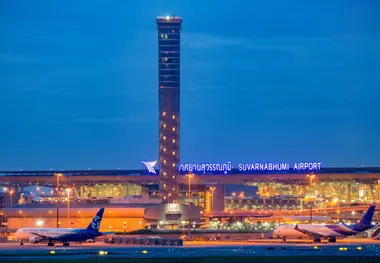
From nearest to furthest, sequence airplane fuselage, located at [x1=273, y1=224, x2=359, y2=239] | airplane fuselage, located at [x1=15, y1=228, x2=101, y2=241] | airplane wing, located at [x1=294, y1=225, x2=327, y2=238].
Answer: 1. airplane fuselage, located at [x1=15, y1=228, x2=101, y2=241]
2. airplane fuselage, located at [x1=273, y1=224, x2=359, y2=239]
3. airplane wing, located at [x1=294, y1=225, x2=327, y2=238]

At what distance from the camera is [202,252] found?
414 ft

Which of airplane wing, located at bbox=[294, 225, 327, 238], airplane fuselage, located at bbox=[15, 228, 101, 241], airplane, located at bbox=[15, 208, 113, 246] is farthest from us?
airplane wing, located at bbox=[294, 225, 327, 238]

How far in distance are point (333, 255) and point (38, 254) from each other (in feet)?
122

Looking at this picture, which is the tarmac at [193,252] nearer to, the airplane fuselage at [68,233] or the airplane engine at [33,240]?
the airplane fuselage at [68,233]

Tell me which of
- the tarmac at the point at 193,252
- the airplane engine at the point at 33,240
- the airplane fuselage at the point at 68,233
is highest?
the airplane fuselage at the point at 68,233

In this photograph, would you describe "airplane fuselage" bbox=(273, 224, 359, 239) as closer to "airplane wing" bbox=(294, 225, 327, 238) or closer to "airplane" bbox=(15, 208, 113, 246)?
"airplane wing" bbox=(294, 225, 327, 238)

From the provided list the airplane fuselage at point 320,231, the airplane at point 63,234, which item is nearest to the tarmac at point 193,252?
the airplane at point 63,234

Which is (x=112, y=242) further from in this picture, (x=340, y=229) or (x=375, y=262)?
(x=375, y=262)

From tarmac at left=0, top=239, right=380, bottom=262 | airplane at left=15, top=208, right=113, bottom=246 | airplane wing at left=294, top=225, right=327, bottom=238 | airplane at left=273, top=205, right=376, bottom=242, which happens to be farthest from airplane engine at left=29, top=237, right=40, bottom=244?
airplane wing at left=294, top=225, right=327, bottom=238

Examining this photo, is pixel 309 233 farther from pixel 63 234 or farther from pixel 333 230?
pixel 63 234

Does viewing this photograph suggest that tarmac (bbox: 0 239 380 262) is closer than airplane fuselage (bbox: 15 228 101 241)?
Yes

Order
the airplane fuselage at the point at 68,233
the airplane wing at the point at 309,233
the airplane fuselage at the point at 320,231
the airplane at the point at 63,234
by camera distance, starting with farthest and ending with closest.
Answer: the airplane wing at the point at 309,233
the airplane fuselage at the point at 320,231
the airplane at the point at 63,234
the airplane fuselage at the point at 68,233

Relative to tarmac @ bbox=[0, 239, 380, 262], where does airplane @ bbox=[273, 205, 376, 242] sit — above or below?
above

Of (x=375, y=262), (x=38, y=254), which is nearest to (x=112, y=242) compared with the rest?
(x=38, y=254)
